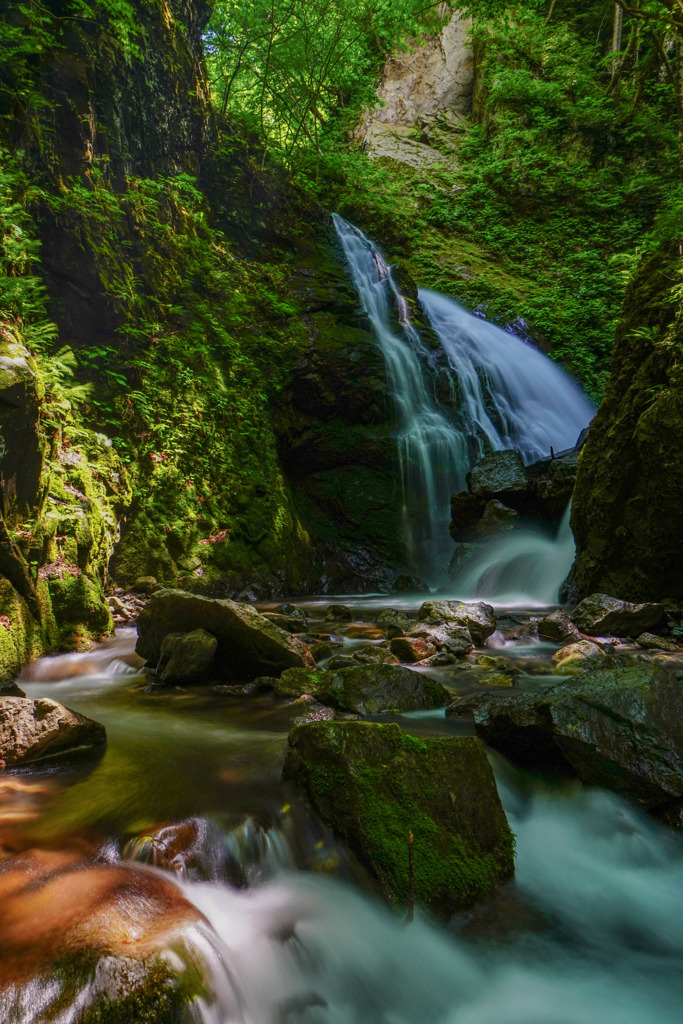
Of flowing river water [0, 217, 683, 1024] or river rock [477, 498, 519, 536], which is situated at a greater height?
river rock [477, 498, 519, 536]

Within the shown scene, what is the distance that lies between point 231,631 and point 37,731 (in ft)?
6.26

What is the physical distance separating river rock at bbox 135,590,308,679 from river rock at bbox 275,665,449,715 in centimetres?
56

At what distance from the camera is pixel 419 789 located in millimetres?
2385

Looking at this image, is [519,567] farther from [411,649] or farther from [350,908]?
[350,908]

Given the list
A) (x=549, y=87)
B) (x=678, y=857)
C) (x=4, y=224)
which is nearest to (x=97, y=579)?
(x=4, y=224)

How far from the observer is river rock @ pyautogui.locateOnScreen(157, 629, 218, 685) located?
4691mm

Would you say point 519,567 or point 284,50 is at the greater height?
point 284,50

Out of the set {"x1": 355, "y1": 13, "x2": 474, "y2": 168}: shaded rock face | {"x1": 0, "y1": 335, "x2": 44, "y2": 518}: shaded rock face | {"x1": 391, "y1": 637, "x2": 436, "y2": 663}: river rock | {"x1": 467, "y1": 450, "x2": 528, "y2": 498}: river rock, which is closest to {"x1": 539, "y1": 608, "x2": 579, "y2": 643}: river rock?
{"x1": 391, "y1": 637, "x2": 436, "y2": 663}: river rock

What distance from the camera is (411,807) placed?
7.64ft

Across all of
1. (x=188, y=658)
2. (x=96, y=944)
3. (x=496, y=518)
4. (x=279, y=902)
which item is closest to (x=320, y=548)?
(x=496, y=518)

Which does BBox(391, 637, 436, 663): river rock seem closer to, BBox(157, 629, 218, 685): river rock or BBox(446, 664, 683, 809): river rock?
BBox(157, 629, 218, 685): river rock

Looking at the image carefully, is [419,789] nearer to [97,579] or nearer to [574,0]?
[97,579]

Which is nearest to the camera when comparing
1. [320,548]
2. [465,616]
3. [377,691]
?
[377,691]

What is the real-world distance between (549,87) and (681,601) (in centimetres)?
2145
